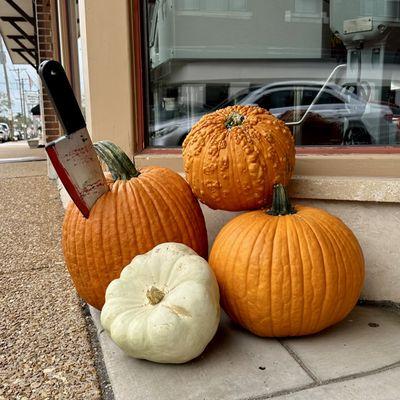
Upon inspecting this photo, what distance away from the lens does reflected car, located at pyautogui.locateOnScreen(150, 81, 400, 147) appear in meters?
Answer: 2.74

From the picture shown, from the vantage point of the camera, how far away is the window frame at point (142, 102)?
2420mm

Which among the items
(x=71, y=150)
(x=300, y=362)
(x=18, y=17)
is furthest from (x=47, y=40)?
(x=300, y=362)

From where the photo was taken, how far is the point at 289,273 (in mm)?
1711

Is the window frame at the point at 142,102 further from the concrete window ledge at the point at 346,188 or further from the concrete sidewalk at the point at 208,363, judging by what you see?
the concrete sidewalk at the point at 208,363

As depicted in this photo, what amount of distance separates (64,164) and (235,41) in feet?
8.20

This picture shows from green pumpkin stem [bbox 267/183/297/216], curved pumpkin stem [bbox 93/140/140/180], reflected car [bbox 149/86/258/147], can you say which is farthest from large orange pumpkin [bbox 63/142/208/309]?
reflected car [bbox 149/86/258/147]

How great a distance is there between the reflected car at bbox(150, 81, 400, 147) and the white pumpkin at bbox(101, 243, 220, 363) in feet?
3.65

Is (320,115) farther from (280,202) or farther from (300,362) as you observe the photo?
(300,362)

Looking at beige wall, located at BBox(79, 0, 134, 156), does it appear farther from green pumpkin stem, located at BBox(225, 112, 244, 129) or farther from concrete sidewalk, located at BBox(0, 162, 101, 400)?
concrete sidewalk, located at BBox(0, 162, 101, 400)

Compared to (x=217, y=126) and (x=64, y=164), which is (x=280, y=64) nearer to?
(x=217, y=126)

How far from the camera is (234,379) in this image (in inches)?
60.8

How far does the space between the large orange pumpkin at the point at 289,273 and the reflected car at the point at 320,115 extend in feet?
3.19

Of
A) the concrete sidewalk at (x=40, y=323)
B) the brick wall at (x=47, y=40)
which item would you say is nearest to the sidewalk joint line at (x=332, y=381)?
the concrete sidewalk at (x=40, y=323)

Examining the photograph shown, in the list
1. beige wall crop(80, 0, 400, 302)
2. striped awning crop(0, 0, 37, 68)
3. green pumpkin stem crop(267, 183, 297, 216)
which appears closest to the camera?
green pumpkin stem crop(267, 183, 297, 216)
